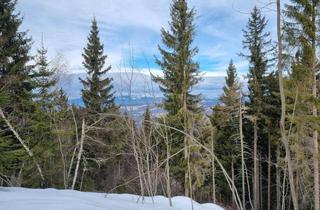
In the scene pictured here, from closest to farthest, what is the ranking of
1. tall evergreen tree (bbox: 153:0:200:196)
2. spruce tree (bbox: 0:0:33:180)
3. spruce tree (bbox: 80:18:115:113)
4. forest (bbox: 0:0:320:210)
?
1. forest (bbox: 0:0:320:210)
2. spruce tree (bbox: 0:0:33:180)
3. tall evergreen tree (bbox: 153:0:200:196)
4. spruce tree (bbox: 80:18:115:113)

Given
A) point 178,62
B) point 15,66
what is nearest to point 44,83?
point 15,66

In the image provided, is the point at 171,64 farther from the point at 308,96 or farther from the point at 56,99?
the point at 308,96

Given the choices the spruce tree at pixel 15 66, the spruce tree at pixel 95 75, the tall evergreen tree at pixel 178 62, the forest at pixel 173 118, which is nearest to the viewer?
the forest at pixel 173 118

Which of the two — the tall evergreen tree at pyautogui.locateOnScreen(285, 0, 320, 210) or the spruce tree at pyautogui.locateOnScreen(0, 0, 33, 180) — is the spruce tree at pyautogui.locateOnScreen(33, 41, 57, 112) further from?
the tall evergreen tree at pyautogui.locateOnScreen(285, 0, 320, 210)

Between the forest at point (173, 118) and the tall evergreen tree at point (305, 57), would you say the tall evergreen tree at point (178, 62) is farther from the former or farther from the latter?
the tall evergreen tree at point (305, 57)

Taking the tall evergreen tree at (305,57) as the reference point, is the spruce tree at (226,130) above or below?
below

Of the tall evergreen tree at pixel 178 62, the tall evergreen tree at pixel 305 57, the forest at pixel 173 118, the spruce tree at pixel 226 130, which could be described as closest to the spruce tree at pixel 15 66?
the forest at pixel 173 118

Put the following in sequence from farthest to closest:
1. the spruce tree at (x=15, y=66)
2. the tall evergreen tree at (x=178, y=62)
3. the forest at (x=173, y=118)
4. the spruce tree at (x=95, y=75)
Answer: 1. the spruce tree at (x=95, y=75)
2. the tall evergreen tree at (x=178, y=62)
3. the spruce tree at (x=15, y=66)
4. the forest at (x=173, y=118)

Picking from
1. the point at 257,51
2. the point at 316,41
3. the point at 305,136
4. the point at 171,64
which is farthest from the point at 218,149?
the point at 316,41

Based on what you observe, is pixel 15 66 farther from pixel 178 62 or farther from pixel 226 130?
pixel 226 130

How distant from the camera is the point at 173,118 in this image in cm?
1917

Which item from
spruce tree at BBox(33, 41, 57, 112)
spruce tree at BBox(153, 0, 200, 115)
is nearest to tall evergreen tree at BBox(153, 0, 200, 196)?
spruce tree at BBox(153, 0, 200, 115)

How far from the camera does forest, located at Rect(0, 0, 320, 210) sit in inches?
520

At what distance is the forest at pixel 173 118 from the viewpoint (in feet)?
43.3
